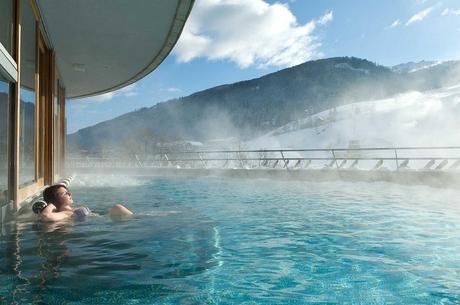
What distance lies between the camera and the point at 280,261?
7.98ft

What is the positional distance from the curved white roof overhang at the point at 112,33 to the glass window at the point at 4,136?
2.01 m

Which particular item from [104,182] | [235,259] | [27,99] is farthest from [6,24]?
[104,182]

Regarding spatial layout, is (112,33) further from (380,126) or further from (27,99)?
(380,126)

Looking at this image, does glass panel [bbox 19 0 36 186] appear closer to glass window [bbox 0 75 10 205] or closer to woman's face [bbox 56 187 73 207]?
woman's face [bbox 56 187 73 207]

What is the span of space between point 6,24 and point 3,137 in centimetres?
83

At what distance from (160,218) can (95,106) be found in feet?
36.7

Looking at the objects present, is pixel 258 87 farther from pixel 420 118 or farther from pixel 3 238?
pixel 3 238

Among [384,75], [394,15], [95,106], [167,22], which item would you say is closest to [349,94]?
[384,75]

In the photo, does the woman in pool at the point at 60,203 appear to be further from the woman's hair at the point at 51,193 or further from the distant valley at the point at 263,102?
the distant valley at the point at 263,102

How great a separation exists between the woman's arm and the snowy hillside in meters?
68.7

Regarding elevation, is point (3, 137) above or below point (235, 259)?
above

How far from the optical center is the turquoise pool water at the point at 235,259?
70.5 inches

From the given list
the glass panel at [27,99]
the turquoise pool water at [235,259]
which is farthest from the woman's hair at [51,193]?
the turquoise pool water at [235,259]

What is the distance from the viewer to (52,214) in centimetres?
347
